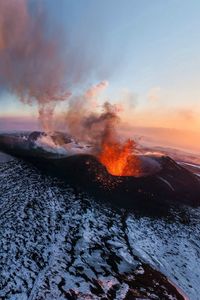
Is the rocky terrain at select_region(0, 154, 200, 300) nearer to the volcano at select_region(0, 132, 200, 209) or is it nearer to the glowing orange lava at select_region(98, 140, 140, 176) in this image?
the volcano at select_region(0, 132, 200, 209)

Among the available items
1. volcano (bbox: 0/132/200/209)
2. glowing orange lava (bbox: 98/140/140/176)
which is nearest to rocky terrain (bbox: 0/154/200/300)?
volcano (bbox: 0/132/200/209)

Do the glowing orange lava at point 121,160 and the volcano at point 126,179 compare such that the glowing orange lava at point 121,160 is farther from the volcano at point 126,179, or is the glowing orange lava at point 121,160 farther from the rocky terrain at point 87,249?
the rocky terrain at point 87,249

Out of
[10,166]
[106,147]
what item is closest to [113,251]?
[10,166]

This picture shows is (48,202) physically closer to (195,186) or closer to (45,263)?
(45,263)

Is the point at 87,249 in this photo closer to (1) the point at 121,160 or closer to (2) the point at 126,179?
(2) the point at 126,179

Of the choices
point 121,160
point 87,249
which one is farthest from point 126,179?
point 87,249

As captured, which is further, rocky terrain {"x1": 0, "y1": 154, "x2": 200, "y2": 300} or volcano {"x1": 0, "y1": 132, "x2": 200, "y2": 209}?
volcano {"x1": 0, "y1": 132, "x2": 200, "y2": 209}
